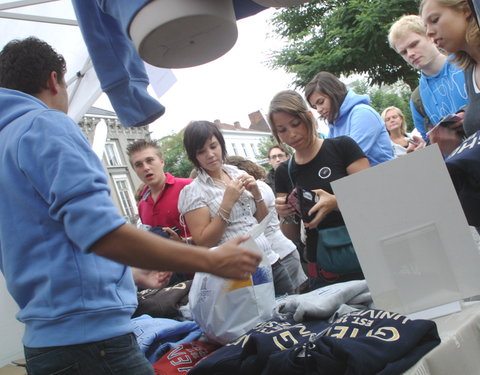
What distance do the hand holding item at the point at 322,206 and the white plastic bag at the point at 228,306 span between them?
34 centimetres

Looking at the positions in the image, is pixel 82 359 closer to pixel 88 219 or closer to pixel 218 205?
pixel 88 219

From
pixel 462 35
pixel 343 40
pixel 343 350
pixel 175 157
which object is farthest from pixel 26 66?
pixel 175 157

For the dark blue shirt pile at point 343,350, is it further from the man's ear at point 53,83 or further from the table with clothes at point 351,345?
the man's ear at point 53,83

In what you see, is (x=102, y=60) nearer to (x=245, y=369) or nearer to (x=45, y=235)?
(x=45, y=235)

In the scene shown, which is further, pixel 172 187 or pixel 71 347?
pixel 172 187

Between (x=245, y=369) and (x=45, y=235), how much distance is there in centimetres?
61

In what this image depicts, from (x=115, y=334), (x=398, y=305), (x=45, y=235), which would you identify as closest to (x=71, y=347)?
(x=115, y=334)

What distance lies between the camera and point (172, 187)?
121 inches

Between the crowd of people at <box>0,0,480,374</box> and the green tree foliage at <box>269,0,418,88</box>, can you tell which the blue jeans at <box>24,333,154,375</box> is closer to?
the crowd of people at <box>0,0,480,374</box>

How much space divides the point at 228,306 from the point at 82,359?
0.63 metres

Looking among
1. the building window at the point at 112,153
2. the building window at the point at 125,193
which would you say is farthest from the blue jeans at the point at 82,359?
the building window at the point at 112,153

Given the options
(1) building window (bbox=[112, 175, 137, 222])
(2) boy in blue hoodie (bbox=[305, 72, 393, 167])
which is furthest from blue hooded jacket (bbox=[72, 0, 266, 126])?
(1) building window (bbox=[112, 175, 137, 222])

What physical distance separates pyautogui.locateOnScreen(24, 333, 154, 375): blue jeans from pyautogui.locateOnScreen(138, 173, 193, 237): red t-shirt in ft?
5.66

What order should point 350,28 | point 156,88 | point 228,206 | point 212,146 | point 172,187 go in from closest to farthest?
1. point 156,88
2. point 228,206
3. point 212,146
4. point 172,187
5. point 350,28
